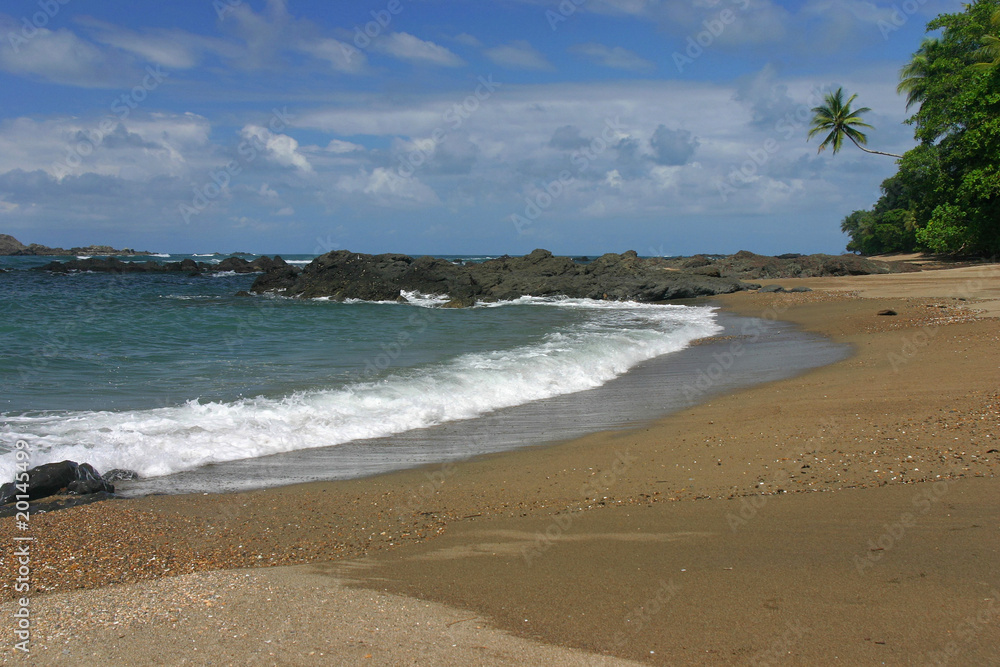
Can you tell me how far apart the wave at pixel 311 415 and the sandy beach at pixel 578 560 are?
1.59 m

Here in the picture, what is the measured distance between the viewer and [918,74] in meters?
39.7

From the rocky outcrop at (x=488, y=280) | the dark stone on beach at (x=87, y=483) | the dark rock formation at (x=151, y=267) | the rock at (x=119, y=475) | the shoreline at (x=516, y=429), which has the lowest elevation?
the shoreline at (x=516, y=429)

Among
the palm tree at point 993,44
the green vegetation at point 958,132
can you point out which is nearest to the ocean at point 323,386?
the green vegetation at point 958,132

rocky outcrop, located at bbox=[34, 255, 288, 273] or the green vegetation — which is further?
rocky outcrop, located at bbox=[34, 255, 288, 273]

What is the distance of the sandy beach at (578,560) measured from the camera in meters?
3.13

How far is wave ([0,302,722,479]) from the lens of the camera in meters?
6.96

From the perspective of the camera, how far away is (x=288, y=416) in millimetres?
8578

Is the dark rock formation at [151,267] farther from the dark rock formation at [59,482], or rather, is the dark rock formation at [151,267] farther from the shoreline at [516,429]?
the dark rock formation at [59,482]

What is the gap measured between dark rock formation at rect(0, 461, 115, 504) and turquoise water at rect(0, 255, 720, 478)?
658 millimetres

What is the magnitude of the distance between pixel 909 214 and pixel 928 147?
15.6 metres

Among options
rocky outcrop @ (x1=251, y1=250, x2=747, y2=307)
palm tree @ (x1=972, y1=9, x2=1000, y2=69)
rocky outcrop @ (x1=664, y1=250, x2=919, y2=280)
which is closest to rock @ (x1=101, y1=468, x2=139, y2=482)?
rocky outcrop @ (x1=251, y1=250, x2=747, y2=307)

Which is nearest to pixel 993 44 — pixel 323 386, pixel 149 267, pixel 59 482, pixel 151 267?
pixel 323 386

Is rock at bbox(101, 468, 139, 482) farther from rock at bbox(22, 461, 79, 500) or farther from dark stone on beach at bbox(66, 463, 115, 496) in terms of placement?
rock at bbox(22, 461, 79, 500)

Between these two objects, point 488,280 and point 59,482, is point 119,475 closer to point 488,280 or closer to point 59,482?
point 59,482
